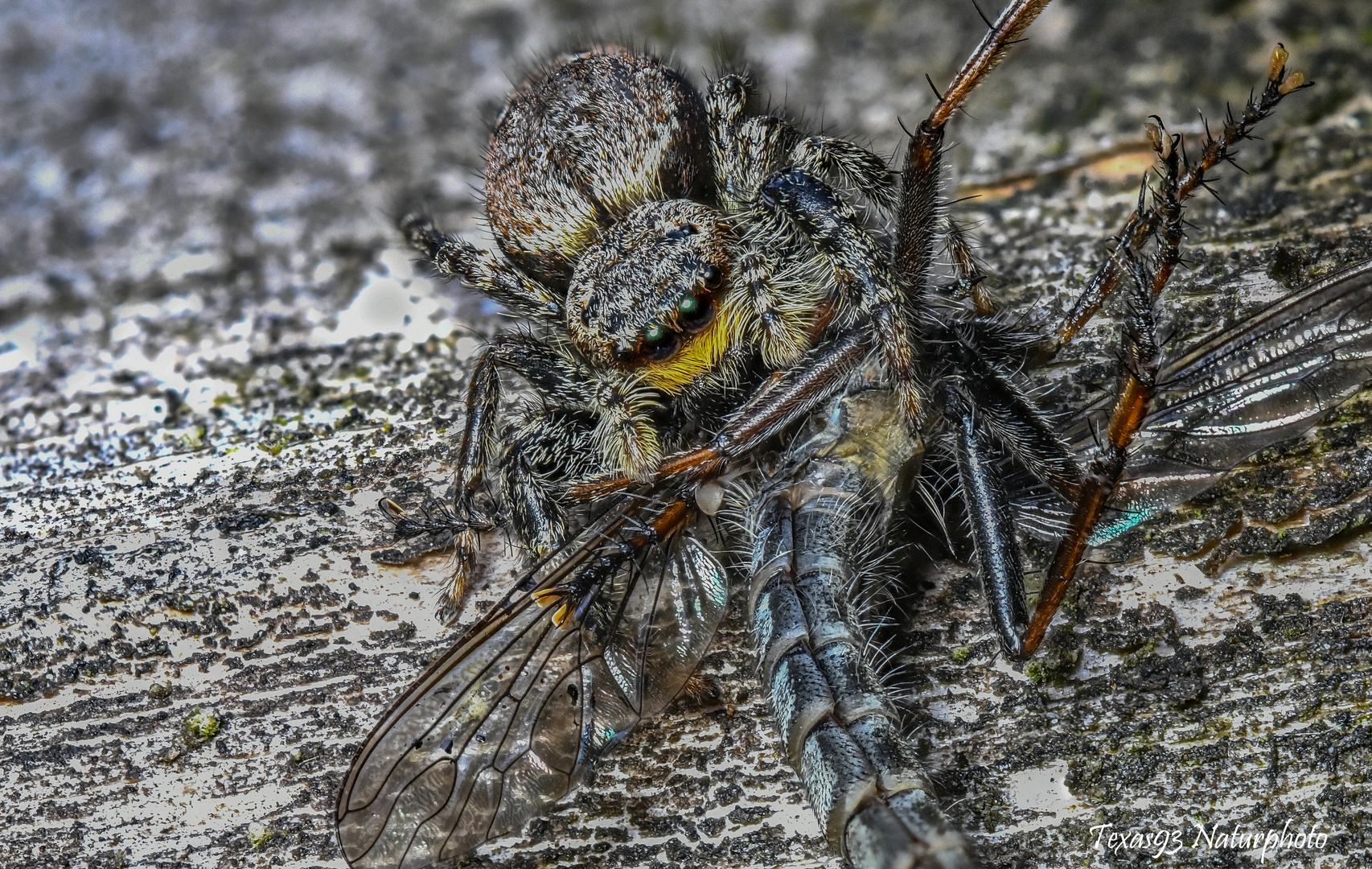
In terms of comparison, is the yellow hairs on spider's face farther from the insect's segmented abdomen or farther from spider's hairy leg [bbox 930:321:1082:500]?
spider's hairy leg [bbox 930:321:1082:500]

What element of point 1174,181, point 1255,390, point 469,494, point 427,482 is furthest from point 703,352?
point 1255,390

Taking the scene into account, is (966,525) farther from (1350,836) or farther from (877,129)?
(877,129)

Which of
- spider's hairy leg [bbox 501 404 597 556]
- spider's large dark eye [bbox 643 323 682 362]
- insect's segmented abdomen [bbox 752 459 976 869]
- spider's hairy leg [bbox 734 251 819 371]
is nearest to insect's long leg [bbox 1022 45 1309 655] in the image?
insect's segmented abdomen [bbox 752 459 976 869]

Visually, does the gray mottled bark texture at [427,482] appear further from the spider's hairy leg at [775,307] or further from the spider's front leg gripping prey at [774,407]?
the spider's hairy leg at [775,307]

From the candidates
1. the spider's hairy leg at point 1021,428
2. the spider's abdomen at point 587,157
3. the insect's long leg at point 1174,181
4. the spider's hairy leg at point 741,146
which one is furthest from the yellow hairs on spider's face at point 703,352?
the insect's long leg at point 1174,181

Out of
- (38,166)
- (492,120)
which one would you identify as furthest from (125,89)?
(492,120)

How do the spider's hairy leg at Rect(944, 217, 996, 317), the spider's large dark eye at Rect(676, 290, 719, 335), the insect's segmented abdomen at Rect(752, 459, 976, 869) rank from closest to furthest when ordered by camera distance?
the insect's segmented abdomen at Rect(752, 459, 976, 869) < the spider's large dark eye at Rect(676, 290, 719, 335) < the spider's hairy leg at Rect(944, 217, 996, 317)

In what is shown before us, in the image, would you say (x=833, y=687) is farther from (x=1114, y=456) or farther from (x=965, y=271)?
(x=965, y=271)
